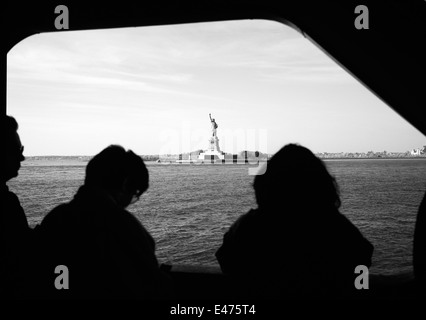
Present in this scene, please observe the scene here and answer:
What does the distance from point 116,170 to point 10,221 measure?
31.4 inches

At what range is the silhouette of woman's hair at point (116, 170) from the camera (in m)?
1.13

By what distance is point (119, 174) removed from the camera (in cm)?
116

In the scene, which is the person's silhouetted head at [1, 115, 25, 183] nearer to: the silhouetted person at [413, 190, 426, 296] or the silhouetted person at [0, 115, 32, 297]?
the silhouetted person at [0, 115, 32, 297]

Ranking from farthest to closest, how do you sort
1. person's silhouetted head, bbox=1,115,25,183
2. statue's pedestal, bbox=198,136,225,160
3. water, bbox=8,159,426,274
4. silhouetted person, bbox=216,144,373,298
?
statue's pedestal, bbox=198,136,225,160 → water, bbox=8,159,426,274 → person's silhouetted head, bbox=1,115,25,183 → silhouetted person, bbox=216,144,373,298

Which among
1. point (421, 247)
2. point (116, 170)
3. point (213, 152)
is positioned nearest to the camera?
point (116, 170)

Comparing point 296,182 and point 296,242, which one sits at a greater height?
point 296,182

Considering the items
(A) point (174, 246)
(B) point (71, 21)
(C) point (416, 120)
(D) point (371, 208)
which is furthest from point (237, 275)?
(D) point (371, 208)

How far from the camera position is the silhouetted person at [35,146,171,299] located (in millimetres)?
979

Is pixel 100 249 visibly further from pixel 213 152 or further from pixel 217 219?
pixel 213 152

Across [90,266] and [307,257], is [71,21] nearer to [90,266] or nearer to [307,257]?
[90,266]

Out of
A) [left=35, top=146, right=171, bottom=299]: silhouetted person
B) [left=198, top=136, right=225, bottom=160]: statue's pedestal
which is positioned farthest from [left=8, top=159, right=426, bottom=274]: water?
[left=198, top=136, right=225, bottom=160]: statue's pedestal

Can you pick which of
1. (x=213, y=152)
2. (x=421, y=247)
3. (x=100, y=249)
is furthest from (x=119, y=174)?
(x=213, y=152)
